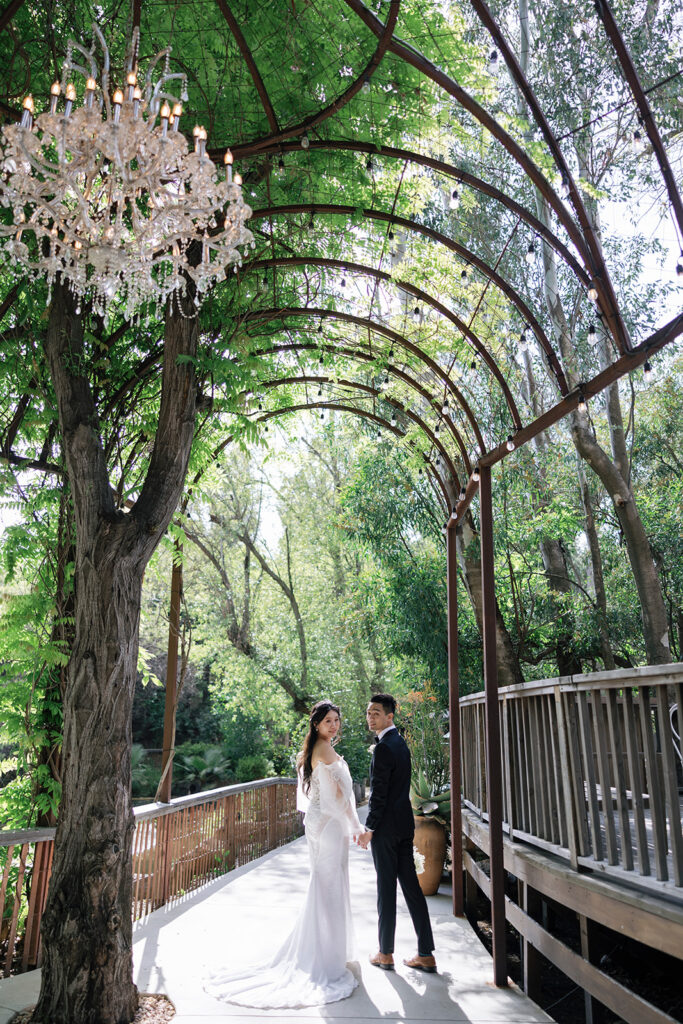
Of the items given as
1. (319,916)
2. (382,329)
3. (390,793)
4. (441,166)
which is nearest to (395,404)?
(382,329)

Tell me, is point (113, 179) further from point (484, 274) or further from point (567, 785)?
point (567, 785)

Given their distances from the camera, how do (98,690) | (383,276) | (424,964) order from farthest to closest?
(383,276) < (424,964) < (98,690)

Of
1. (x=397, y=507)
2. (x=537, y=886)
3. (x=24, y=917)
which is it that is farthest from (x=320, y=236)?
(x=397, y=507)

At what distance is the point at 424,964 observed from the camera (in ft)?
16.8

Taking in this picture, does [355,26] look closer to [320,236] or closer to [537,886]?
[320,236]

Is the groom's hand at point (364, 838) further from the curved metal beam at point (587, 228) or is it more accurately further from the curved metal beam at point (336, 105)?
the curved metal beam at point (336, 105)

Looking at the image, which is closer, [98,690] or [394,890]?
[98,690]

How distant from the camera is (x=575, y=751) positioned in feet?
13.8

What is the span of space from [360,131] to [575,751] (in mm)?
4040

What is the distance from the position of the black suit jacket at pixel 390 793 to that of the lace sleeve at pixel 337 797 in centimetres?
18

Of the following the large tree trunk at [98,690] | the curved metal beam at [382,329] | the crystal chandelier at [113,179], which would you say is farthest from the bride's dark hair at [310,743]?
the crystal chandelier at [113,179]

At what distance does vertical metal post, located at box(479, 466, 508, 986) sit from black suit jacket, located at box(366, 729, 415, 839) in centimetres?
57

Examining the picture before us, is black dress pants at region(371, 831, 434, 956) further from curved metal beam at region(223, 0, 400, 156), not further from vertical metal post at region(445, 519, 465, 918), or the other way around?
curved metal beam at region(223, 0, 400, 156)

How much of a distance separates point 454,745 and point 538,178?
17.1ft
